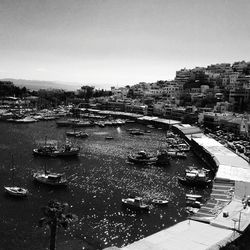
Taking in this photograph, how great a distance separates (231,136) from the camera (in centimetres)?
8306

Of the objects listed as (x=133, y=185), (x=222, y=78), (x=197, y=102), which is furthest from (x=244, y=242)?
(x=222, y=78)

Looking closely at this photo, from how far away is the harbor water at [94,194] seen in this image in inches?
1281

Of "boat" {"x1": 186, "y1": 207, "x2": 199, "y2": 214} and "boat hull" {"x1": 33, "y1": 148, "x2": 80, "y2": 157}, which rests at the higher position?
"boat hull" {"x1": 33, "y1": 148, "x2": 80, "y2": 157}

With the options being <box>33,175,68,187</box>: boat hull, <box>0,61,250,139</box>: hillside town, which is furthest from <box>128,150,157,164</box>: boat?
<box>0,61,250,139</box>: hillside town

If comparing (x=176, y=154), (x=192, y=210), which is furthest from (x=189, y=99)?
(x=192, y=210)

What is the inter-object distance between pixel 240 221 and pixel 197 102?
3817 inches

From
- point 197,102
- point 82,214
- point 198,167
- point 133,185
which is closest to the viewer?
point 82,214

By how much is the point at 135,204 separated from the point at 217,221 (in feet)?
30.6

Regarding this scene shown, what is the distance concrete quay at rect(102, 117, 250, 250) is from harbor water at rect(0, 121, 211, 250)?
8.82ft

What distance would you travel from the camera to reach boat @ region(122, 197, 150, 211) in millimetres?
39000

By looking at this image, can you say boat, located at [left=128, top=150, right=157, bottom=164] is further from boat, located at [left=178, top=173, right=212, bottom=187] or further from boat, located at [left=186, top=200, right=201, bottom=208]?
boat, located at [left=186, top=200, right=201, bottom=208]

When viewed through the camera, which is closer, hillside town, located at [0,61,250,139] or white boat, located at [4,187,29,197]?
white boat, located at [4,187,29,197]

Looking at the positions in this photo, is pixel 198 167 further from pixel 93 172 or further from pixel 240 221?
pixel 240 221

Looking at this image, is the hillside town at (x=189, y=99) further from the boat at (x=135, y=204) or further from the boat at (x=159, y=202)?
the boat at (x=135, y=204)
